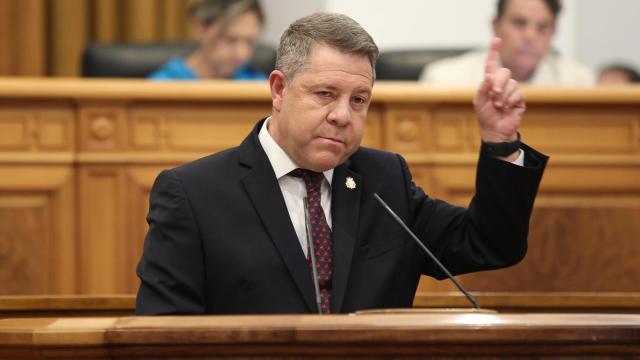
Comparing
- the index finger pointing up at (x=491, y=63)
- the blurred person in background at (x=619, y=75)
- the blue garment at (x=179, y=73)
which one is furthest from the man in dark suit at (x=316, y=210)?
the blurred person in background at (x=619, y=75)

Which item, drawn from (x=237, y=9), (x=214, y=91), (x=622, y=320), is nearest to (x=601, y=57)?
(x=237, y=9)

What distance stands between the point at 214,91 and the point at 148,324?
214 cm

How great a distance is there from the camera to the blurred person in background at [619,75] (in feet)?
15.3

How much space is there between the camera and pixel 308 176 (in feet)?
6.53

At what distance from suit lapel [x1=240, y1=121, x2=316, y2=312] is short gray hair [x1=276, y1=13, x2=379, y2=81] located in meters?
0.17

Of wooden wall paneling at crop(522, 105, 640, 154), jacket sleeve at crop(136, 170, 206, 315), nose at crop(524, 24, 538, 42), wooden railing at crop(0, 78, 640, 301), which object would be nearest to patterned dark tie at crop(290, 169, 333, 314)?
jacket sleeve at crop(136, 170, 206, 315)

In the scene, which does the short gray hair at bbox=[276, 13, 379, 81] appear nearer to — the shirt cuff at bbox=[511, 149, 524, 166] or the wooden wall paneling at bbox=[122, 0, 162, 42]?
the shirt cuff at bbox=[511, 149, 524, 166]

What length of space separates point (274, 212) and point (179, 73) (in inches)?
88.1

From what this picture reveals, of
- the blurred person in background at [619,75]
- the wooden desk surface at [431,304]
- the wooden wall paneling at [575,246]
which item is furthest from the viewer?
the blurred person in background at [619,75]

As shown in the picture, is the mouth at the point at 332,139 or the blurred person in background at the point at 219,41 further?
the blurred person in background at the point at 219,41

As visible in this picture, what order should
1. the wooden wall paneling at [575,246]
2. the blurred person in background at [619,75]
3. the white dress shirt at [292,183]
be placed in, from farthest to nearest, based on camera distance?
the blurred person in background at [619,75] → the wooden wall paneling at [575,246] → the white dress shirt at [292,183]

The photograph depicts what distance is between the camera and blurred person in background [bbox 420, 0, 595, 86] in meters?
4.08

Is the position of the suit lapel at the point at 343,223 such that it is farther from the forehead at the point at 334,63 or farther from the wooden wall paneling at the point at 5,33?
the wooden wall paneling at the point at 5,33

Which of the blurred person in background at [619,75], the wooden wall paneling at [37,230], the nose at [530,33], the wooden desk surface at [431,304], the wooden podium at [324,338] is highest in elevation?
the nose at [530,33]
